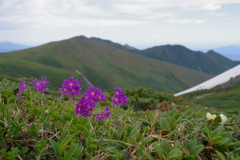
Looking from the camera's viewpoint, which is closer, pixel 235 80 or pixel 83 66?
pixel 235 80

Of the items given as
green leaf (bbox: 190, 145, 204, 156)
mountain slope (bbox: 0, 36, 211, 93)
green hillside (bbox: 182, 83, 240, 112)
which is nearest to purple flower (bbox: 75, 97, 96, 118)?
green leaf (bbox: 190, 145, 204, 156)

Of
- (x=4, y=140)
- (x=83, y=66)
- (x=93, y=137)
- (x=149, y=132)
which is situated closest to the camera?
(x=4, y=140)

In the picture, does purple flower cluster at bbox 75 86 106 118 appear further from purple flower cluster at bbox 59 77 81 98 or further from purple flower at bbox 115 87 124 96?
purple flower at bbox 115 87 124 96

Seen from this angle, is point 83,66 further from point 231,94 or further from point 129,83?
point 231,94

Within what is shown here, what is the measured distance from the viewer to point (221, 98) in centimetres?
4303

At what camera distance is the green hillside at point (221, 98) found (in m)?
36.0

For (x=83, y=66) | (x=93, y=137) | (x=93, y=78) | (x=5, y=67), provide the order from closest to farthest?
(x=93, y=137), (x=5, y=67), (x=93, y=78), (x=83, y=66)

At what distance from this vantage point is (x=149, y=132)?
3.76 meters

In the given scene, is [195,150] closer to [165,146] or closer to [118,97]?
[165,146]

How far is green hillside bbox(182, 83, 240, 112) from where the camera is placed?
1417 inches

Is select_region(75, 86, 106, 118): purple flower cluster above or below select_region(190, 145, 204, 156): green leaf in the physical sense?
above

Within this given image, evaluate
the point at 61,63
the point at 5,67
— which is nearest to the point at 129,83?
the point at 61,63

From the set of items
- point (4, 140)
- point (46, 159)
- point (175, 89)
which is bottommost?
point (175, 89)

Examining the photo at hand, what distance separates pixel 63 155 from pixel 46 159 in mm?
211
